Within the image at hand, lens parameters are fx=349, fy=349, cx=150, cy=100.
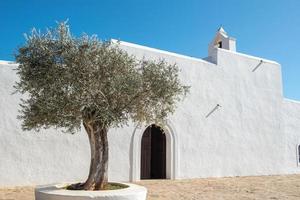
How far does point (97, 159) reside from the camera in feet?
27.9

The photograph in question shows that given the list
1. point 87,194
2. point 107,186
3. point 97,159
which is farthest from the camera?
point 107,186

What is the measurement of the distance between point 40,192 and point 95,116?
205 cm

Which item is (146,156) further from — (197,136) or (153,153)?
(197,136)

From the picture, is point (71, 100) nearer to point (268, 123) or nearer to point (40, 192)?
point (40, 192)

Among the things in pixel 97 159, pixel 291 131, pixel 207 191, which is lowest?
pixel 207 191

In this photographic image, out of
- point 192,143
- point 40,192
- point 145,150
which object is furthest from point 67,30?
point 192,143

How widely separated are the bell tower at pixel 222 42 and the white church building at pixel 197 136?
0.19 ft

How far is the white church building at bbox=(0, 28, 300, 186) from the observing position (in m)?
12.1

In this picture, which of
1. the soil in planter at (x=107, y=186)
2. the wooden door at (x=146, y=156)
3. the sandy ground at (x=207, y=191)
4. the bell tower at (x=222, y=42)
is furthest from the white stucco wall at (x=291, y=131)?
the soil in planter at (x=107, y=186)

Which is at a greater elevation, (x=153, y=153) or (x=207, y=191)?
(x=153, y=153)

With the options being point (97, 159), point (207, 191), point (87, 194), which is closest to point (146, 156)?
point (207, 191)

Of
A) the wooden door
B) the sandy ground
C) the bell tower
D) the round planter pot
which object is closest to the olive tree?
the round planter pot

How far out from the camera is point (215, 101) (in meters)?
17.0

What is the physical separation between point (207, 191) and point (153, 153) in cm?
446
